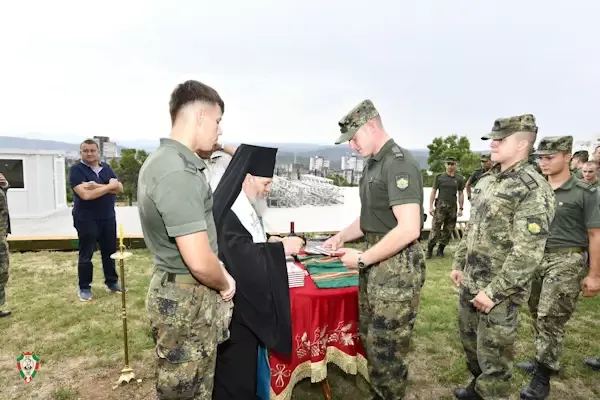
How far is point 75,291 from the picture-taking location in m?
5.66

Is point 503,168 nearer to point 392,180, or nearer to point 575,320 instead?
point 392,180

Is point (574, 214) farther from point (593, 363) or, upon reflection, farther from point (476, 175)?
point (476, 175)

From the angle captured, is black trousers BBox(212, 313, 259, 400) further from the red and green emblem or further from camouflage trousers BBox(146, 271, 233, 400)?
the red and green emblem

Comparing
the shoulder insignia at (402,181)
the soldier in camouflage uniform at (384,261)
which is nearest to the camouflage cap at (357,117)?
the soldier in camouflage uniform at (384,261)

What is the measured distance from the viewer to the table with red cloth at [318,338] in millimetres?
2756

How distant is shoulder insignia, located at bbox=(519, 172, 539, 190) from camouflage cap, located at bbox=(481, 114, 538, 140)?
311mm

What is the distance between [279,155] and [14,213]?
1314 cm

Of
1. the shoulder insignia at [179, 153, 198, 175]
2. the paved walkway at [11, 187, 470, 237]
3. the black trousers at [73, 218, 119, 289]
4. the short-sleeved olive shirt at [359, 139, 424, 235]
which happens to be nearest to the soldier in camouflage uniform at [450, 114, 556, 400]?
the short-sleeved olive shirt at [359, 139, 424, 235]

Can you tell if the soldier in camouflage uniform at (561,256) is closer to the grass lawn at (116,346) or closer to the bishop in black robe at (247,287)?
the grass lawn at (116,346)

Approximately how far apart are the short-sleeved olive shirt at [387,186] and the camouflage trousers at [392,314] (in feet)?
0.56

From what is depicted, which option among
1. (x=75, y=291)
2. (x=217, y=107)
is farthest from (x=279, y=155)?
(x=75, y=291)

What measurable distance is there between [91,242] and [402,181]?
4.68 meters

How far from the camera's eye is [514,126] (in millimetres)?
2584

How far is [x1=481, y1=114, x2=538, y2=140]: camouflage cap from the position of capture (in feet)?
8.41
